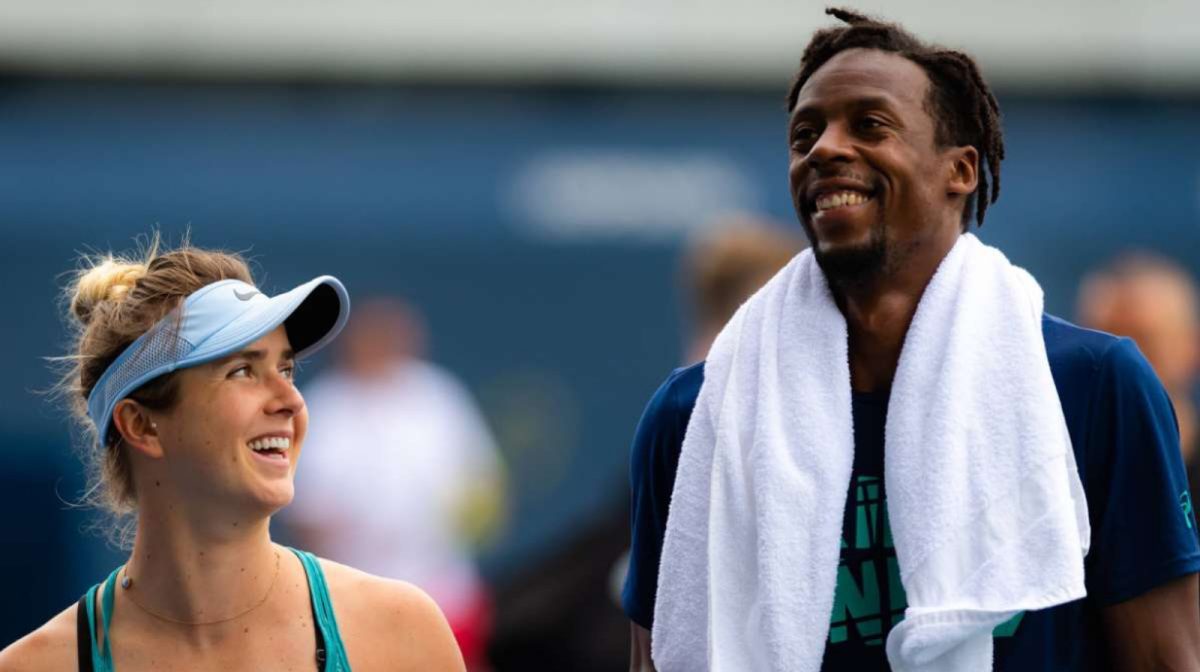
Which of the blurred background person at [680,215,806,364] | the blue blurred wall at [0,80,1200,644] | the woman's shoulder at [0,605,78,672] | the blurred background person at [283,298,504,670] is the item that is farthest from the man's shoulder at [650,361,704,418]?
the blue blurred wall at [0,80,1200,644]

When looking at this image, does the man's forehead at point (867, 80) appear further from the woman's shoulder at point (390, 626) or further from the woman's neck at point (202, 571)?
the woman's neck at point (202, 571)

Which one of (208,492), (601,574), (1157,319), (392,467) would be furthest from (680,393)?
(392,467)

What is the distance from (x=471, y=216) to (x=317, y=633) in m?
8.41

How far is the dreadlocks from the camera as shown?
12.5ft

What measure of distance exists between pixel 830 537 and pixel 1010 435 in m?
0.33

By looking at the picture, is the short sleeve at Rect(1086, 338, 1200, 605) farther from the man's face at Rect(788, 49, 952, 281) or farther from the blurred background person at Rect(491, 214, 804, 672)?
the blurred background person at Rect(491, 214, 804, 672)

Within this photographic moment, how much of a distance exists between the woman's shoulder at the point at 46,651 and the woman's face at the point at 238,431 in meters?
0.32

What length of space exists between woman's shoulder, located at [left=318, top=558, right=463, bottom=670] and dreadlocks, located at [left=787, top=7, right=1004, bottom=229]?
3.84 ft

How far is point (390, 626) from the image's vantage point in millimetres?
3992

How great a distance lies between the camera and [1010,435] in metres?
3.60

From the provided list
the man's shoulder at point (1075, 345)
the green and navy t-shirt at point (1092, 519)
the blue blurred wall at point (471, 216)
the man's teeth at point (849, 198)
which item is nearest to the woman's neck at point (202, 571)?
the green and navy t-shirt at point (1092, 519)

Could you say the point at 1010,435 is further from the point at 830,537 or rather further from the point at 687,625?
the point at 687,625

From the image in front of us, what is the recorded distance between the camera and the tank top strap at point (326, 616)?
3925mm

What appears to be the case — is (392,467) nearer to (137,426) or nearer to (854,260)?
(137,426)
